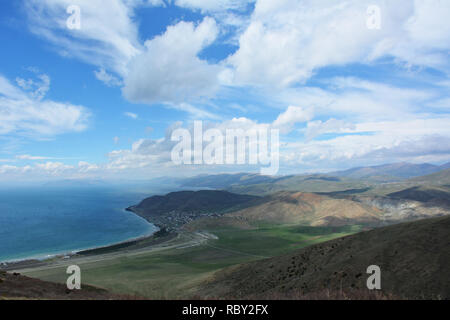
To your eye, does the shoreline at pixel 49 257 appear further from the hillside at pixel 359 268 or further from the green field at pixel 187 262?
the hillside at pixel 359 268

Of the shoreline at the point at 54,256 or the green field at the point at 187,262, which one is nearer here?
the green field at the point at 187,262

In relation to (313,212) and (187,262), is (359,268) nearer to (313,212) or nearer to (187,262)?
(187,262)

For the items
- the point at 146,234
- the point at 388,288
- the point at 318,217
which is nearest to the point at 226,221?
the point at 146,234

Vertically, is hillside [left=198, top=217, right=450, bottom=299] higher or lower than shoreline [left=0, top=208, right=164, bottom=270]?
higher

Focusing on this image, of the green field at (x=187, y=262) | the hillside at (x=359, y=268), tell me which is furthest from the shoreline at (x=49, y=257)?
the hillside at (x=359, y=268)

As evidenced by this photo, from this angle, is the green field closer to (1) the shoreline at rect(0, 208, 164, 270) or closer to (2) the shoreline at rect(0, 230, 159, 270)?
(1) the shoreline at rect(0, 208, 164, 270)

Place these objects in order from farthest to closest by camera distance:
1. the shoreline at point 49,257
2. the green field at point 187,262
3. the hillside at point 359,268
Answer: the shoreline at point 49,257 < the green field at point 187,262 < the hillside at point 359,268

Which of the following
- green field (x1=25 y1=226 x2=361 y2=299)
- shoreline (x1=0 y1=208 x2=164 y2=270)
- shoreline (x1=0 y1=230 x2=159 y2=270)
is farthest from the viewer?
shoreline (x1=0 y1=230 x2=159 y2=270)

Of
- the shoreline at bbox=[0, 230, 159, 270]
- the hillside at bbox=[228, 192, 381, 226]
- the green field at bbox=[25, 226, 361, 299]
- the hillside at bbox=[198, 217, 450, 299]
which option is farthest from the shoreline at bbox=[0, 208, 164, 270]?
the hillside at bbox=[228, 192, 381, 226]
